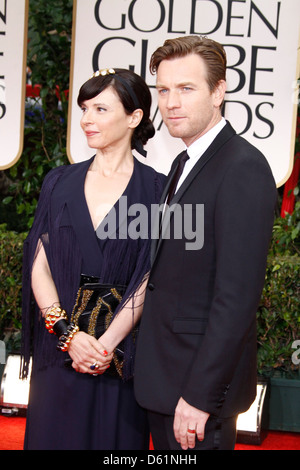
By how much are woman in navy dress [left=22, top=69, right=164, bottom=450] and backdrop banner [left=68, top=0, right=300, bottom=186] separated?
4.11ft

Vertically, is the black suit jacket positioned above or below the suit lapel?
below

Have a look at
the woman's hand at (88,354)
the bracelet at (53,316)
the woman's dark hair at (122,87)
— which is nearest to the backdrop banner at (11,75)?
the woman's dark hair at (122,87)

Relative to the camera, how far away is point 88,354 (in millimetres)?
1960

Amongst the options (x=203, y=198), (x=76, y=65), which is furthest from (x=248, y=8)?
(x=203, y=198)

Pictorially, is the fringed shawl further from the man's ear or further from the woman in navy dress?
the man's ear

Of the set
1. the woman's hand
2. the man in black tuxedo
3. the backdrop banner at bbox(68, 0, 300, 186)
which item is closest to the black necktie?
the man in black tuxedo

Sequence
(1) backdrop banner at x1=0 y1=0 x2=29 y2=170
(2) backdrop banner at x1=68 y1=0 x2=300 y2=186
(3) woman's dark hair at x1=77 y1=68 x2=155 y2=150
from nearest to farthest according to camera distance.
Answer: (3) woman's dark hair at x1=77 y1=68 x2=155 y2=150, (2) backdrop banner at x1=68 y1=0 x2=300 y2=186, (1) backdrop banner at x1=0 y1=0 x2=29 y2=170

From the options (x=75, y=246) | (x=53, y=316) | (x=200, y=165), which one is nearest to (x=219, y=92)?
(x=200, y=165)

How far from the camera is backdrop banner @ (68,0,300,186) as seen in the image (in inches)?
133

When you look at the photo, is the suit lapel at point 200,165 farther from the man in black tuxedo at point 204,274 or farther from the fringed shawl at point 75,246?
the fringed shawl at point 75,246

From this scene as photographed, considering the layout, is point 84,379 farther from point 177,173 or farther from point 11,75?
point 11,75

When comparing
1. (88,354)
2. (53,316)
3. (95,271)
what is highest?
(95,271)

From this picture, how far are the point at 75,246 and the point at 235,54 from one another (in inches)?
72.6

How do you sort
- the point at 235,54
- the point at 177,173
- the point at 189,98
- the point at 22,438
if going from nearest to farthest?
the point at 189,98
the point at 177,173
the point at 22,438
the point at 235,54
